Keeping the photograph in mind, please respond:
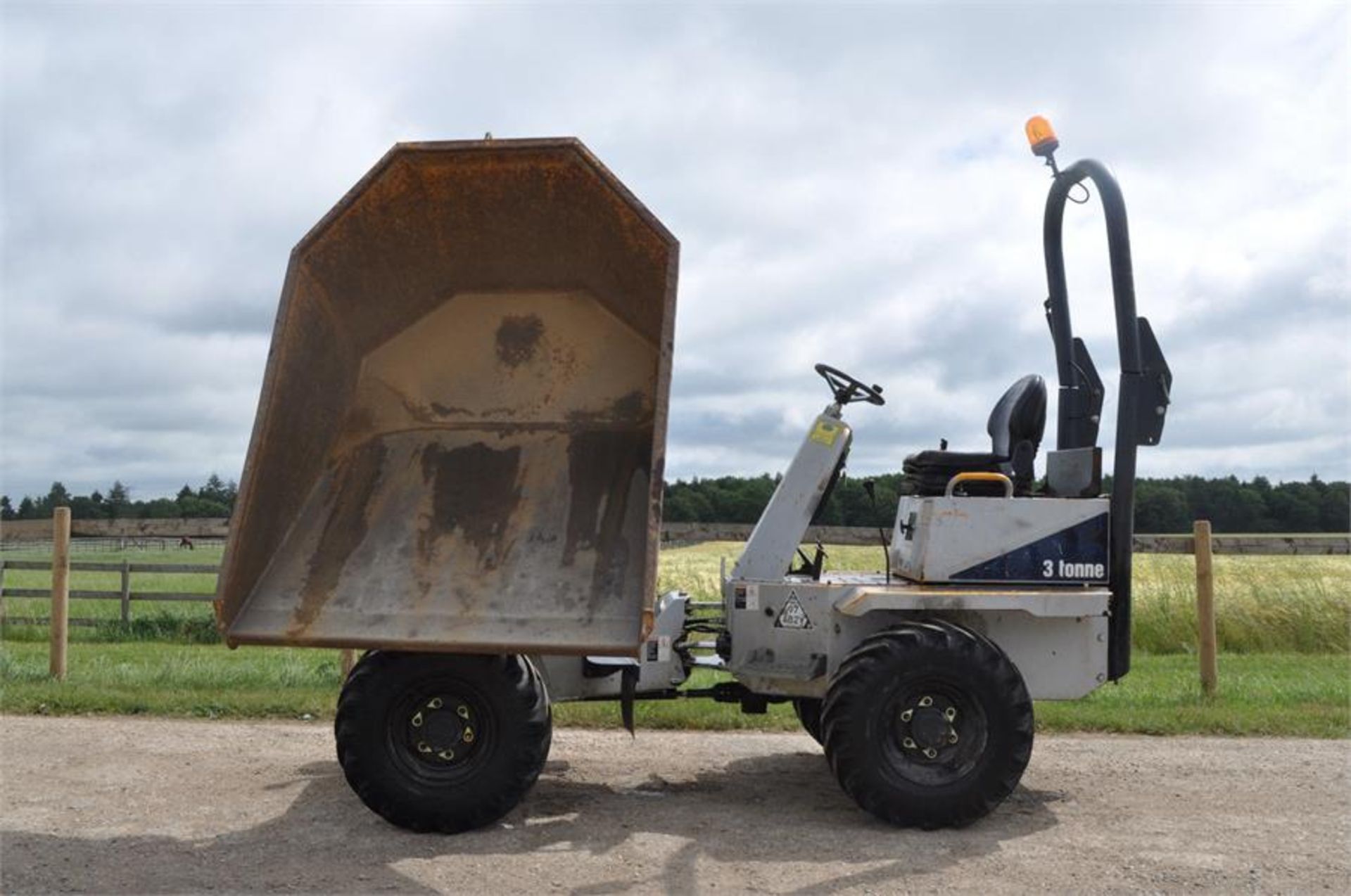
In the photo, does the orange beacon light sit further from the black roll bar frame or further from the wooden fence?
the wooden fence

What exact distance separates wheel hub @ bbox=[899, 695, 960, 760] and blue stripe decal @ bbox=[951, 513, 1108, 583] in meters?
0.77

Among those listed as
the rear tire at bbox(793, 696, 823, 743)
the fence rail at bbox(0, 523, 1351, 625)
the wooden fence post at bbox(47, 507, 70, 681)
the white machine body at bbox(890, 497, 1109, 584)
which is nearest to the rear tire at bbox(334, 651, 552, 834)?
the rear tire at bbox(793, 696, 823, 743)

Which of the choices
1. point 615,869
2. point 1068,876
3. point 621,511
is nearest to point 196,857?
point 615,869

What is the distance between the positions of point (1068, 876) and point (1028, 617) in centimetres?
162

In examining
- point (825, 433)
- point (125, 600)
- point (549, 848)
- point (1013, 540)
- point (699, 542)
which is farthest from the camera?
point (699, 542)

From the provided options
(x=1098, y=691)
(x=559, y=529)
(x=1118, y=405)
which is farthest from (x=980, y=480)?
(x=1098, y=691)

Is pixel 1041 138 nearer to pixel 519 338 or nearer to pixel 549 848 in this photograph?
pixel 519 338

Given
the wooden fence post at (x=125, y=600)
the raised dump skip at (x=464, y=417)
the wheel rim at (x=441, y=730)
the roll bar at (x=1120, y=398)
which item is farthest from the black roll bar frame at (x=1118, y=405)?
the wooden fence post at (x=125, y=600)

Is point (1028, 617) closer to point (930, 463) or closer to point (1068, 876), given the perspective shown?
point (930, 463)

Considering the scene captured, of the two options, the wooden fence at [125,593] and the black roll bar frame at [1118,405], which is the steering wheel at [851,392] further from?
the wooden fence at [125,593]

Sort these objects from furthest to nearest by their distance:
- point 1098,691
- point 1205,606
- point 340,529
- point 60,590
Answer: point 60,590 < point 1205,606 < point 1098,691 < point 340,529

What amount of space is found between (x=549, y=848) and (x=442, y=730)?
0.83m

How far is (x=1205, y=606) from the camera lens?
11.3 metres

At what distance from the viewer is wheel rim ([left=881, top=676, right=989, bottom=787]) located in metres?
6.59
